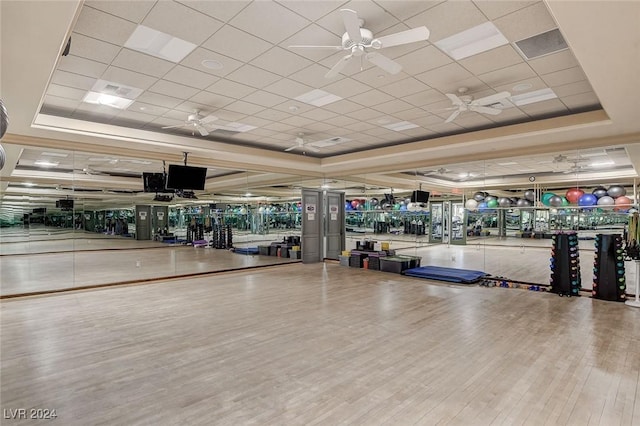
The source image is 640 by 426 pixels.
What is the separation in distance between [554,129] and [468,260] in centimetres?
696

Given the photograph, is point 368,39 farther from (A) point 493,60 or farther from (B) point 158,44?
(B) point 158,44

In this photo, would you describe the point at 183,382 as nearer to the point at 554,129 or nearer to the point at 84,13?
the point at 84,13

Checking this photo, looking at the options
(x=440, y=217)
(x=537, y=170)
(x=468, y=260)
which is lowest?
(x=468, y=260)

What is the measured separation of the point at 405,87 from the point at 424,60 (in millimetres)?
813

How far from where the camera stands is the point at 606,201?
7555 mm

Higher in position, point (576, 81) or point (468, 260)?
point (576, 81)

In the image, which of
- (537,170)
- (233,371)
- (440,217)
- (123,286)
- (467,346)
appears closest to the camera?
(233,371)

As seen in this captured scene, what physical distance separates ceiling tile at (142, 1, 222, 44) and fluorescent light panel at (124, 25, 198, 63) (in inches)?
4.2

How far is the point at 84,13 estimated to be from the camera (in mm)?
3119

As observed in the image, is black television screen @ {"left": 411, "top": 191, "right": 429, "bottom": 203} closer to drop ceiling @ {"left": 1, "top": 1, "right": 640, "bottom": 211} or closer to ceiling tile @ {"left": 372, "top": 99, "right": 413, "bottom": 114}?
drop ceiling @ {"left": 1, "top": 1, "right": 640, "bottom": 211}

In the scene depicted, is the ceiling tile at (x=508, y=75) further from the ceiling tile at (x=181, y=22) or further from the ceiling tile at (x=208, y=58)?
the ceiling tile at (x=181, y=22)

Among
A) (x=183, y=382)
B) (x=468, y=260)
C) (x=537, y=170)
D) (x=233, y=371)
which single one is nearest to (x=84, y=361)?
(x=183, y=382)

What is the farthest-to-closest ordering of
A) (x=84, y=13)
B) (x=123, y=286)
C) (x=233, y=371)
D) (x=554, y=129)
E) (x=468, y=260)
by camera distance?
1. (x=468, y=260)
2. (x=123, y=286)
3. (x=554, y=129)
4. (x=233, y=371)
5. (x=84, y=13)

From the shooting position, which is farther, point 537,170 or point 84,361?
point 537,170
